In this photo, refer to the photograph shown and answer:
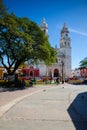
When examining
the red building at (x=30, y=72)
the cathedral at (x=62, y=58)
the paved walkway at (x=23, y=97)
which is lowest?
the paved walkway at (x=23, y=97)

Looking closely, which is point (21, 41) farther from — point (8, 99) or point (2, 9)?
point (8, 99)

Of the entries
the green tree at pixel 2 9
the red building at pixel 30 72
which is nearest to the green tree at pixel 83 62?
the red building at pixel 30 72

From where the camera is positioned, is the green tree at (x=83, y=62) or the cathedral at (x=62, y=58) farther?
the cathedral at (x=62, y=58)

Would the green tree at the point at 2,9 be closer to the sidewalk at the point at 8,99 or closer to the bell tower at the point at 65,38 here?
the sidewalk at the point at 8,99

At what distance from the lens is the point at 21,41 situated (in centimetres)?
3725

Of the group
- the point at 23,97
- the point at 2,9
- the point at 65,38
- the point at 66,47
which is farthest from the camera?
the point at 66,47

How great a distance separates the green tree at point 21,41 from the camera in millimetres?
36156

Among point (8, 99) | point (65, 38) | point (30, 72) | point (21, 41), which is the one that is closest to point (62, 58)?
point (65, 38)

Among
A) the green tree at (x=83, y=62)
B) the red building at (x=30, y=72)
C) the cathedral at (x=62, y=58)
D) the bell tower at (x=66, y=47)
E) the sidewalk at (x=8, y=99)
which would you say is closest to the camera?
the sidewalk at (x=8, y=99)

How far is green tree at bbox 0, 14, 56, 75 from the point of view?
3616cm

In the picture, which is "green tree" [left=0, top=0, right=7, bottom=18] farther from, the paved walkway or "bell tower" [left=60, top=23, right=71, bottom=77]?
"bell tower" [left=60, top=23, right=71, bottom=77]

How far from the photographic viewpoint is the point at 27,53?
119ft

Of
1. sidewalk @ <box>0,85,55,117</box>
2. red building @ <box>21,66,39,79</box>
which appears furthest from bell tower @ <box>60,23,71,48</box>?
sidewalk @ <box>0,85,55,117</box>

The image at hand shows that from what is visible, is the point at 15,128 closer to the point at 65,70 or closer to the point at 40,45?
the point at 40,45
